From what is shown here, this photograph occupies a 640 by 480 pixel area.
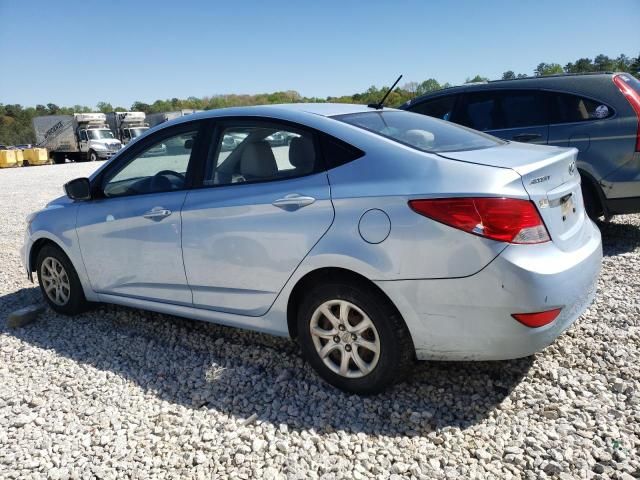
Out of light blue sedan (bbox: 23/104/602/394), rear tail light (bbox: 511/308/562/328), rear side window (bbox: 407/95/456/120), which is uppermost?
rear side window (bbox: 407/95/456/120)

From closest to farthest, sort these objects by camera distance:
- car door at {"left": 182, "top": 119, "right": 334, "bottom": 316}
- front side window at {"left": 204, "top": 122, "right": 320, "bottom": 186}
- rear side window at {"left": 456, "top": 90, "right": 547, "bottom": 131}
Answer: car door at {"left": 182, "top": 119, "right": 334, "bottom": 316} < front side window at {"left": 204, "top": 122, "right": 320, "bottom": 186} < rear side window at {"left": 456, "top": 90, "right": 547, "bottom": 131}

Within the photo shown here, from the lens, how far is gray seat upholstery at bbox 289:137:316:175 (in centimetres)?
311

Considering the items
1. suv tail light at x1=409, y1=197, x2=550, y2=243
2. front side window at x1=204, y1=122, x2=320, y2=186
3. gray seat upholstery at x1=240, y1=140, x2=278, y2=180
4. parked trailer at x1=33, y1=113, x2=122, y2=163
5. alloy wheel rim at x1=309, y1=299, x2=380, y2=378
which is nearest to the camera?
suv tail light at x1=409, y1=197, x2=550, y2=243

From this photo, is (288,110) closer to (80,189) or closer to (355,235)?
(355,235)

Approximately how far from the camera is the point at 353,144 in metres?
2.97

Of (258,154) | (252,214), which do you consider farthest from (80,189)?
(252,214)

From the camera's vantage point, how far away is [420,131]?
3320 millimetres

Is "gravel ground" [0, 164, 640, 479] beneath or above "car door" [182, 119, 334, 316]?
beneath

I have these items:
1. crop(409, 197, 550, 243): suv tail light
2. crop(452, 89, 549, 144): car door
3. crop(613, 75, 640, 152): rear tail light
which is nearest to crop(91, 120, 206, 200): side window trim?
crop(409, 197, 550, 243): suv tail light

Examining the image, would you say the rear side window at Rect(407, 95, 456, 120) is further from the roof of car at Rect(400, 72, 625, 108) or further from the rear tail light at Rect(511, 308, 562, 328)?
the rear tail light at Rect(511, 308, 562, 328)

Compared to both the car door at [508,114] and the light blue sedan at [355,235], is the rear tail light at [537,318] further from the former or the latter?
the car door at [508,114]

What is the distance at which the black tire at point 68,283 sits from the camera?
177 inches

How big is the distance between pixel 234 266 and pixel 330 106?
1273mm

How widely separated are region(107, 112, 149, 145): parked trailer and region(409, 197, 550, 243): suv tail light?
3764 cm
